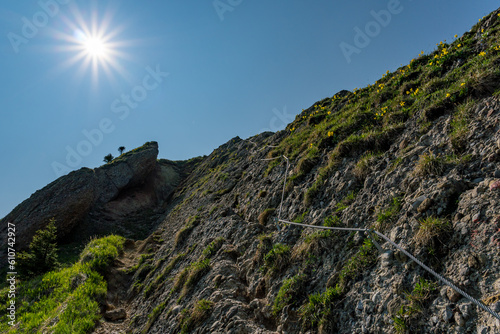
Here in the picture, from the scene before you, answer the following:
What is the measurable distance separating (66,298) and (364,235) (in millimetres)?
16599

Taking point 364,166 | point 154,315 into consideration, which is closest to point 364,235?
point 364,166

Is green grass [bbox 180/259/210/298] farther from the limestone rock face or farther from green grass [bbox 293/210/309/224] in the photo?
the limestone rock face

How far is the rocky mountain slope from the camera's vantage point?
442 centimetres

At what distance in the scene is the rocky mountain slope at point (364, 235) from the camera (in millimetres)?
4418

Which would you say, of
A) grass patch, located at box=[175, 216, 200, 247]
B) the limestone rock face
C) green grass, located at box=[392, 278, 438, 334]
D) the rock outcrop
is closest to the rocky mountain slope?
green grass, located at box=[392, 278, 438, 334]

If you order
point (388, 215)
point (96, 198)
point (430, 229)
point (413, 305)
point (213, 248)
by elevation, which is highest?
point (96, 198)

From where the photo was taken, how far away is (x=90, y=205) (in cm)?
3669

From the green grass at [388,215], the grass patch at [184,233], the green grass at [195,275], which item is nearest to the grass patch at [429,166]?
the green grass at [388,215]

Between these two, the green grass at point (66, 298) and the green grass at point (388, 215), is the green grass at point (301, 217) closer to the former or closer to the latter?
the green grass at point (388, 215)

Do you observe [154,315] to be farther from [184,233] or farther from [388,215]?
[388,215]

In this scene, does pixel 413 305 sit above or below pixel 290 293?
below

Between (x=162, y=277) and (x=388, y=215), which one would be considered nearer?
(x=388, y=215)

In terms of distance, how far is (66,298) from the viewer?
14555 mm

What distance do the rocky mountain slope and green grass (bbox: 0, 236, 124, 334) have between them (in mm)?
462
